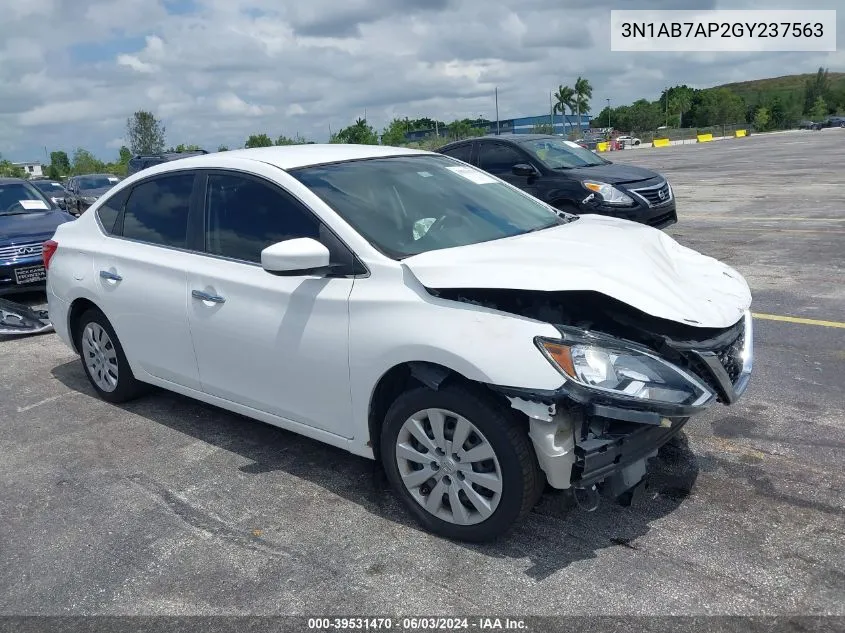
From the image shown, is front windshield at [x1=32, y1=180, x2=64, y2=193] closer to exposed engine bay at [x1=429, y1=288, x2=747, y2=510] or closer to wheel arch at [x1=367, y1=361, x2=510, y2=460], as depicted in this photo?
wheel arch at [x1=367, y1=361, x2=510, y2=460]

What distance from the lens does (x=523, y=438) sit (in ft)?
9.91

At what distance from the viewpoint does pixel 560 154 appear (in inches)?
440

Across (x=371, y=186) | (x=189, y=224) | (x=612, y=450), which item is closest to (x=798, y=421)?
(x=612, y=450)

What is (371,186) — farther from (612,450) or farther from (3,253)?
(3,253)

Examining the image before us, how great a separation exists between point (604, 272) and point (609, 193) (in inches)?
283

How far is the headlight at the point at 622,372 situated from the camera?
114 inches

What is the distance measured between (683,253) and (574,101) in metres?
118

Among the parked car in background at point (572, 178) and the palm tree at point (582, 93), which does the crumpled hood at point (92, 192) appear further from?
the palm tree at point (582, 93)

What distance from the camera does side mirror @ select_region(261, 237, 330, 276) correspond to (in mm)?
3428

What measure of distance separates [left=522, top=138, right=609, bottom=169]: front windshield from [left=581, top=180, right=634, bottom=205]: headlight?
807mm

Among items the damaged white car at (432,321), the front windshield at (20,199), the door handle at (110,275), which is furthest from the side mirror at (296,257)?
the front windshield at (20,199)

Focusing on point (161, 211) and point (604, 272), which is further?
point (161, 211)

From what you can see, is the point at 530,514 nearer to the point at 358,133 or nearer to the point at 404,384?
the point at 404,384

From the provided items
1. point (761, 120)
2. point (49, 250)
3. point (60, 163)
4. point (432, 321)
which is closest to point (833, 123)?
point (761, 120)
